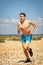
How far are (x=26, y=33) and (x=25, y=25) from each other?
216mm

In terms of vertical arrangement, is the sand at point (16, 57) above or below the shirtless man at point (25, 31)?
below

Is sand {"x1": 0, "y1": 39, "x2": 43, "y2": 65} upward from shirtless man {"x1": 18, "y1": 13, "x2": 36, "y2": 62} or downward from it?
downward

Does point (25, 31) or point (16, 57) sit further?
point (16, 57)

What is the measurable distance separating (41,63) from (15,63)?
0.63 metres

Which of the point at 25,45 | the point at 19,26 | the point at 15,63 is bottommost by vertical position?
the point at 15,63

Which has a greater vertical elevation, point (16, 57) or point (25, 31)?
point (25, 31)

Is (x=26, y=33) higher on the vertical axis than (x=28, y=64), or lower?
higher

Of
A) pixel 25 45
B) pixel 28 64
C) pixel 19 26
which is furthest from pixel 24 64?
pixel 19 26

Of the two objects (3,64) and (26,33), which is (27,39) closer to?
(26,33)

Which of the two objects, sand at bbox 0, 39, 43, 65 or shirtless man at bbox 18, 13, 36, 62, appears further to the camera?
sand at bbox 0, 39, 43, 65

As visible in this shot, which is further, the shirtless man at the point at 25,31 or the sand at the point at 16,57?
the sand at the point at 16,57

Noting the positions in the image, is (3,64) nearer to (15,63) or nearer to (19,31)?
(15,63)

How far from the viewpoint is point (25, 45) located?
18.7ft

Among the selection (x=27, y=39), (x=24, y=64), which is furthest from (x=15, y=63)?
(x=27, y=39)
